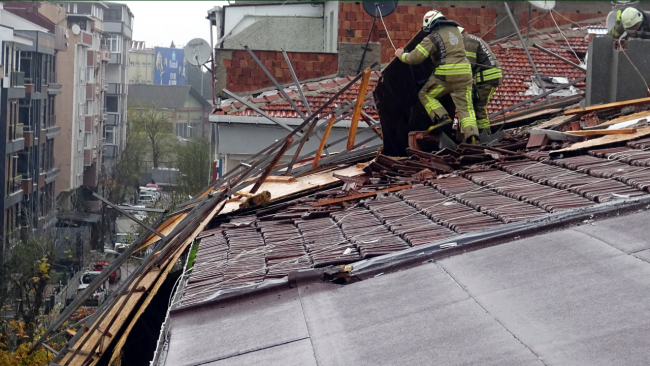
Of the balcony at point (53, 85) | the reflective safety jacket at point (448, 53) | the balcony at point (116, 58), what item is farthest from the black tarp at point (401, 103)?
the balcony at point (116, 58)

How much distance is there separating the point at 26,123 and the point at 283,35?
1961cm

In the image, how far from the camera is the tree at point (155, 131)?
6234cm

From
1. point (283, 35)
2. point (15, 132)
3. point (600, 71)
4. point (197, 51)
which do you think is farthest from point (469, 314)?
point (15, 132)

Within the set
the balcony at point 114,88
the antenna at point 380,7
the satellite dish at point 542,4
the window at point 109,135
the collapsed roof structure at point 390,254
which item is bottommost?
the window at point 109,135

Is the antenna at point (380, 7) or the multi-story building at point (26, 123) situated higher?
the antenna at point (380, 7)

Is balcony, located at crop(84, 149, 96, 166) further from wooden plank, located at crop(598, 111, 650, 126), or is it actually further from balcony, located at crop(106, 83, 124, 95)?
wooden plank, located at crop(598, 111, 650, 126)

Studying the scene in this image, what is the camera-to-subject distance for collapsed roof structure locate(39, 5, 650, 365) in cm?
304

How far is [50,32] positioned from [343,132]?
28.7 metres

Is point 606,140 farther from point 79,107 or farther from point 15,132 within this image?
point 79,107

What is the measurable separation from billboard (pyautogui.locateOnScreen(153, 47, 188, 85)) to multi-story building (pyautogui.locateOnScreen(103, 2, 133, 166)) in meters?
35.2

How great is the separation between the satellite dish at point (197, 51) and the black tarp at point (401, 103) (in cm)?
1084

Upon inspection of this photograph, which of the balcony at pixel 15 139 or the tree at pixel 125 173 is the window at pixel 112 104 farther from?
the balcony at pixel 15 139

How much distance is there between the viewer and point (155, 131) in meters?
63.2

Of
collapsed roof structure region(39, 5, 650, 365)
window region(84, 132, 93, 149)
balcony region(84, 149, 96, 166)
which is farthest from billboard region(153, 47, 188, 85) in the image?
collapsed roof structure region(39, 5, 650, 365)
